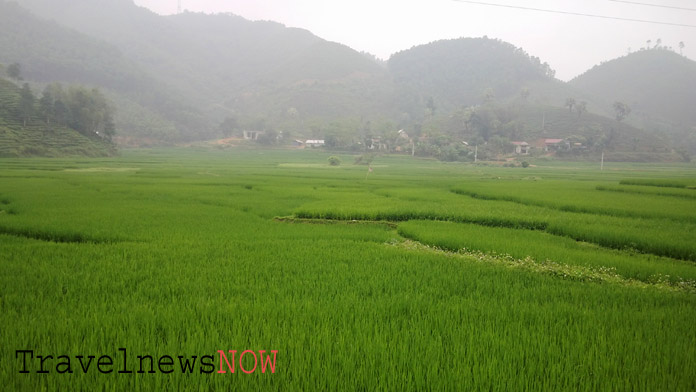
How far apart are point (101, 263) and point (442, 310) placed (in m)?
4.58

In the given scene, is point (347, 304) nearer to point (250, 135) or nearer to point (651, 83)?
point (250, 135)

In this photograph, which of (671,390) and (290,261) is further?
(290,261)

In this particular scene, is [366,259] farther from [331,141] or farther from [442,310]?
[331,141]

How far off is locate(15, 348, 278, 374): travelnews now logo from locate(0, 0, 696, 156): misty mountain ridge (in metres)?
69.7

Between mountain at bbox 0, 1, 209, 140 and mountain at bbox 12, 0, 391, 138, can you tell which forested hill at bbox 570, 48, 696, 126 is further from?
mountain at bbox 0, 1, 209, 140

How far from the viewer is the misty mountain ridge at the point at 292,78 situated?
8194 centimetres

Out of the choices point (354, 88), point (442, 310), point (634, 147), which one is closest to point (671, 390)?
point (442, 310)

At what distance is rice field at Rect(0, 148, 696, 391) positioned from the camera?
2490 millimetres

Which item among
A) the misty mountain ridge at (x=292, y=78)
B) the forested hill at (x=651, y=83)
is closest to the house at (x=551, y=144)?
the misty mountain ridge at (x=292, y=78)

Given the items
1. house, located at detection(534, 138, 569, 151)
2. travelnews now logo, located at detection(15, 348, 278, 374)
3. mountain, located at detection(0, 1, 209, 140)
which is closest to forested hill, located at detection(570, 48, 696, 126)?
A: house, located at detection(534, 138, 569, 151)

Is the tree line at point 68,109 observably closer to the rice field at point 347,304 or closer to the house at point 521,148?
the rice field at point 347,304

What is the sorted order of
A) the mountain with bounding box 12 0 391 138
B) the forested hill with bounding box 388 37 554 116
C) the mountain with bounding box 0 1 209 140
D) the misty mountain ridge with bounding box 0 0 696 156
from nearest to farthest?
the mountain with bounding box 0 1 209 140
the misty mountain ridge with bounding box 0 0 696 156
the mountain with bounding box 12 0 391 138
the forested hill with bounding box 388 37 554 116

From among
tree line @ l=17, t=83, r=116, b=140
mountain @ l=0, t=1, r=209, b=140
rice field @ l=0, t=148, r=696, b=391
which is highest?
mountain @ l=0, t=1, r=209, b=140

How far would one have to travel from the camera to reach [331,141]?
65875mm
